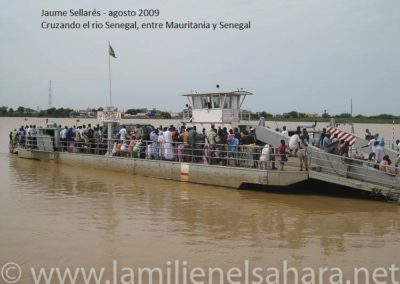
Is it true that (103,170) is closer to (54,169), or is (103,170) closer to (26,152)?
(54,169)

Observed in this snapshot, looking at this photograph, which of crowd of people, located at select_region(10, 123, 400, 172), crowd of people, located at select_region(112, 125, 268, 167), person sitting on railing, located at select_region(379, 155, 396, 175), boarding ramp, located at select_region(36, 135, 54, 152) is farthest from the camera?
boarding ramp, located at select_region(36, 135, 54, 152)

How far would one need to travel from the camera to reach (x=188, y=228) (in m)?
10.2

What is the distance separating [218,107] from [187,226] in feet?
35.5

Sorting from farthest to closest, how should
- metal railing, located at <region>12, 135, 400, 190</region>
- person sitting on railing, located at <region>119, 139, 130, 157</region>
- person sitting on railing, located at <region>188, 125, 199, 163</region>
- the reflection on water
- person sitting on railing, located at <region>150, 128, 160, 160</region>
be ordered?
1. person sitting on railing, located at <region>119, 139, 130, 157</region>
2. person sitting on railing, located at <region>150, 128, 160, 160</region>
3. person sitting on railing, located at <region>188, 125, 199, 163</region>
4. metal railing, located at <region>12, 135, 400, 190</region>
5. the reflection on water

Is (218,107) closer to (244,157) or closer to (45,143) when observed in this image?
(244,157)

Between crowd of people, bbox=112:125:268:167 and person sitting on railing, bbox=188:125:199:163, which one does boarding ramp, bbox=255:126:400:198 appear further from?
person sitting on railing, bbox=188:125:199:163

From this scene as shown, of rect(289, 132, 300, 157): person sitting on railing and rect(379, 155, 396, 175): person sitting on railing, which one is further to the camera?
rect(289, 132, 300, 157): person sitting on railing

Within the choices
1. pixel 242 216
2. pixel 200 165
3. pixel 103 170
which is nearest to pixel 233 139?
pixel 200 165

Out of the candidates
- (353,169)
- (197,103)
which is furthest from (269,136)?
(353,169)

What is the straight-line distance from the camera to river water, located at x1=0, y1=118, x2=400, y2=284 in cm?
803

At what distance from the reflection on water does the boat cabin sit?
5422 millimetres

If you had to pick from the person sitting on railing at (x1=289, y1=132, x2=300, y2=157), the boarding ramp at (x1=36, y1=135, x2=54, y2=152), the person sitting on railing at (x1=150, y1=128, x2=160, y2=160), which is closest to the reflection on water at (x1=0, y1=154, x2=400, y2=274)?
the person sitting on railing at (x1=289, y1=132, x2=300, y2=157)

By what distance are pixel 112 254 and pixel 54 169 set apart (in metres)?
13.0

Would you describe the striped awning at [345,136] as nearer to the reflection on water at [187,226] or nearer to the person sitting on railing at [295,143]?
the person sitting on railing at [295,143]
